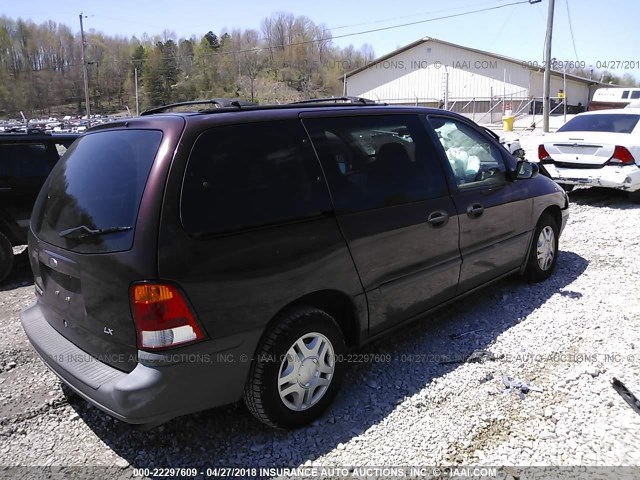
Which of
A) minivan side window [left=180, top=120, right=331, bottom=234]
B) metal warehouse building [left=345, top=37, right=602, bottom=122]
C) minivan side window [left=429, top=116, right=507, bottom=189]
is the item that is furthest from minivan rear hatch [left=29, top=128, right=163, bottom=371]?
metal warehouse building [left=345, top=37, right=602, bottom=122]

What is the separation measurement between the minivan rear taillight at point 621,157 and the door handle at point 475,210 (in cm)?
594

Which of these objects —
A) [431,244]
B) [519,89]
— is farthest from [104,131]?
[519,89]

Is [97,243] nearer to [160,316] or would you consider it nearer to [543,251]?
[160,316]

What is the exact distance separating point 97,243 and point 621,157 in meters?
8.81

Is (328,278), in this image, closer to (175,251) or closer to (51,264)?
(175,251)

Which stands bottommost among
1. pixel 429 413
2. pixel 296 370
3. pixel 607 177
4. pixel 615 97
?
pixel 429 413

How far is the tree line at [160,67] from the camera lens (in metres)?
59.9

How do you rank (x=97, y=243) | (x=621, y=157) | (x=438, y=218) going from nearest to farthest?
(x=97, y=243) < (x=438, y=218) < (x=621, y=157)

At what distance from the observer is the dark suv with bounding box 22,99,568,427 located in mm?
2449

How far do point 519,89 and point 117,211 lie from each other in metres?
54.0

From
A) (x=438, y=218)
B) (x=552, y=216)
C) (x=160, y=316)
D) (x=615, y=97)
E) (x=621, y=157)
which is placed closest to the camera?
(x=160, y=316)

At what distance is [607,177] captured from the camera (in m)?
8.73

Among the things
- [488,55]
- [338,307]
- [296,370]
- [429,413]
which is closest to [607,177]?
[429,413]

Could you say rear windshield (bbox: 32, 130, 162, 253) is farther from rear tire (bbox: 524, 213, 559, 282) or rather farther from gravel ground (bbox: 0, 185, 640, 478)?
rear tire (bbox: 524, 213, 559, 282)
